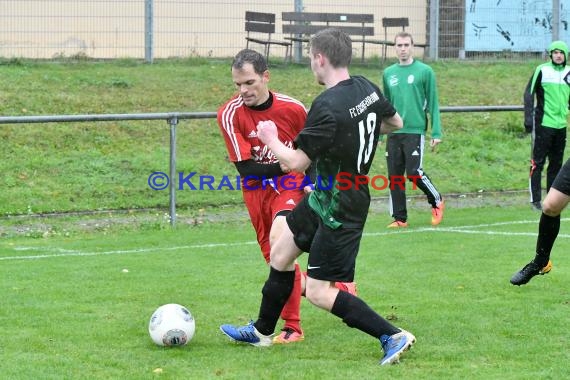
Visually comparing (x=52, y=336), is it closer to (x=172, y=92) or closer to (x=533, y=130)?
(x=533, y=130)

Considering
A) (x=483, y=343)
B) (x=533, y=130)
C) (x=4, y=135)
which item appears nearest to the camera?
(x=483, y=343)

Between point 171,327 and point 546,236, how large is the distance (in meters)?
3.15

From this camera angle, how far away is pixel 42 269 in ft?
32.3

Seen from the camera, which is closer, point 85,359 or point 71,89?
point 85,359

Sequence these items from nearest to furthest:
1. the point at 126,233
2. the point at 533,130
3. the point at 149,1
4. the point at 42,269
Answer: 1. the point at 42,269
2. the point at 126,233
3. the point at 533,130
4. the point at 149,1

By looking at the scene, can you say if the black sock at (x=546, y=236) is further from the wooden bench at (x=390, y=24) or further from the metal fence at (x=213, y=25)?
the wooden bench at (x=390, y=24)

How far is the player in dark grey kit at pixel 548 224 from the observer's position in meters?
7.80

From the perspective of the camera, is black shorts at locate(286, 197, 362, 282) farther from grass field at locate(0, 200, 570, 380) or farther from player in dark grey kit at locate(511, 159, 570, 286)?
player in dark grey kit at locate(511, 159, 570, 286)

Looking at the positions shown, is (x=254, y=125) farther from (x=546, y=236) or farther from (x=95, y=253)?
(x=95, y=253)

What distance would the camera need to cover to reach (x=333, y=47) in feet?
19.9

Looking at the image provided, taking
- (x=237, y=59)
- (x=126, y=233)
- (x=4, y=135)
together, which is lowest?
(x=126, y=233)

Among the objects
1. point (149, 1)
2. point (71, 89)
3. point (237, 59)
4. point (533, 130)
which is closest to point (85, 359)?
point (237, 59)

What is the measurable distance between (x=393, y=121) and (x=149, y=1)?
13.3 m

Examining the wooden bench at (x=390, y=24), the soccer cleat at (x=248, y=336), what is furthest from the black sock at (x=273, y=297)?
the wooden bench at (x=390, y=24)
